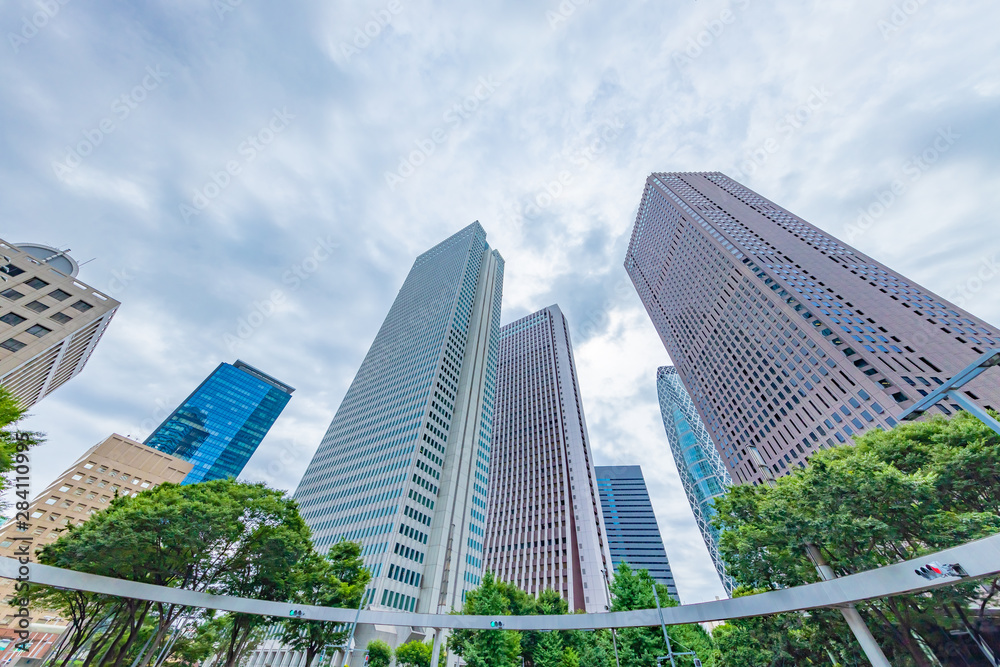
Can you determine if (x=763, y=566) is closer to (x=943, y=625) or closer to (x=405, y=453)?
(x=943, y=625)

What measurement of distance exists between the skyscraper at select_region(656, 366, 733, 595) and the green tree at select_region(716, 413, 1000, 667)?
329 ft

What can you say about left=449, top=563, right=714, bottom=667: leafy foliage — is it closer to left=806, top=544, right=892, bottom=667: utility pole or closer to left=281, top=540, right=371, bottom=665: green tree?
left=281, top=540, right=371, bottom=665: green tree

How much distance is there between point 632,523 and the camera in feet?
501

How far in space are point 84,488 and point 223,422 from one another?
6330cm

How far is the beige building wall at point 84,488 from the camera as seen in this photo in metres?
62.3

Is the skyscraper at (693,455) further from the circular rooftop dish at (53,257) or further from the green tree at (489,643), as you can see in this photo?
the circular rooftop dish at (53,257)

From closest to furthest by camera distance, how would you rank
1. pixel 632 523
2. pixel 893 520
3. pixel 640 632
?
pixel 893 520, pixel 640 632, pixel 632 523

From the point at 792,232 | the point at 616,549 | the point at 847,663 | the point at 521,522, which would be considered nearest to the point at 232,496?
the point at 847,663

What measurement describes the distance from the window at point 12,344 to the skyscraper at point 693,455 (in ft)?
439

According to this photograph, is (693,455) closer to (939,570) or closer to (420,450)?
(420,450)

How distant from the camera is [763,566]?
20875mm

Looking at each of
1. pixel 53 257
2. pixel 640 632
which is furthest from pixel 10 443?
pixel 53 257

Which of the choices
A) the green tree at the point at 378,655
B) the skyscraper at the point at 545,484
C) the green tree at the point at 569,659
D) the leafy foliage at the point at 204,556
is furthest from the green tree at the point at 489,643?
the skyscraper at the point at 545,484

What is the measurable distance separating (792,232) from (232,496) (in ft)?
371
